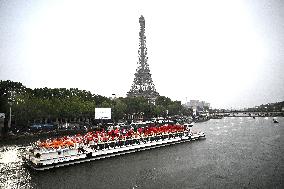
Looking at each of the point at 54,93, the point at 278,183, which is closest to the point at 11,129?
the point at 54,93

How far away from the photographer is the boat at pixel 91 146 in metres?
39.0

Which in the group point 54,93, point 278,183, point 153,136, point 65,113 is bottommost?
point 278,183

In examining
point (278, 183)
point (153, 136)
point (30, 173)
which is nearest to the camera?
point (278, 183)

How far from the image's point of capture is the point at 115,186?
108ft

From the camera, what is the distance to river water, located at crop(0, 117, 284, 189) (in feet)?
111

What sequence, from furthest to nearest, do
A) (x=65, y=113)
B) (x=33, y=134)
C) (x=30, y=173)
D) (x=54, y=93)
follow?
(x=54, y=93), (x=65, y=113), (x=33, y=134), (x=30, y=173)

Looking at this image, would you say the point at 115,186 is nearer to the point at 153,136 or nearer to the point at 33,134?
the point at 153,136

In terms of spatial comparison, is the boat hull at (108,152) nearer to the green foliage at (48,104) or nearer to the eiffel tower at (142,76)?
the green foliage at (48,104)

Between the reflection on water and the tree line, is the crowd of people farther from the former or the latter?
the tree line

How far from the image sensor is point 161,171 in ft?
132

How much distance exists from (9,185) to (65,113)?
58954mm

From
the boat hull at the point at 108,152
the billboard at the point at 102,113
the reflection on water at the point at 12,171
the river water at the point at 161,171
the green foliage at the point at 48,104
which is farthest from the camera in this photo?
the billboard at the point at 102,113

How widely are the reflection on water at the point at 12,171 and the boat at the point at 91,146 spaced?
5.19 ft

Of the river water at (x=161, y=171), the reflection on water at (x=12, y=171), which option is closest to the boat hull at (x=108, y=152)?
the river water at (x=161, y=171)
